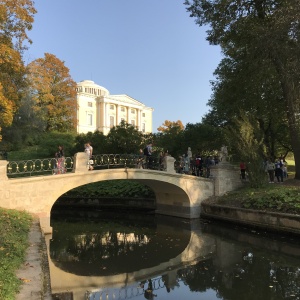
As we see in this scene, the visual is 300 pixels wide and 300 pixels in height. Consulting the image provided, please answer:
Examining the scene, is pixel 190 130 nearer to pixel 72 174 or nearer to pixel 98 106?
pixel 72 174

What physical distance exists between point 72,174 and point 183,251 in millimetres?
5594

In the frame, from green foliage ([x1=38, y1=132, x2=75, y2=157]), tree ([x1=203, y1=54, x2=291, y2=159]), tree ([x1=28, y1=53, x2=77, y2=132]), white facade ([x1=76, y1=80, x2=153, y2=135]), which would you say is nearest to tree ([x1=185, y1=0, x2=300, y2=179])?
tree ([x1=203, y1=54, x2=291, y2=159])

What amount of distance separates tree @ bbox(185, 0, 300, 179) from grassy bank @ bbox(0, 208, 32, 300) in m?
12.6

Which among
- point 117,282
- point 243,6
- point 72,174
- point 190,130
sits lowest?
point 117,282

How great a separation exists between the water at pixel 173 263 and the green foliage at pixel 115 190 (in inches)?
243

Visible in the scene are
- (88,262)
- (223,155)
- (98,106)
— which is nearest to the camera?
(88,262)

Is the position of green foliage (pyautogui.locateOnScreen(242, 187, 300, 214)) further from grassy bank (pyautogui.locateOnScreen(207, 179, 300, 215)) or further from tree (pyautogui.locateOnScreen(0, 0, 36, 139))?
tree (pyautogui.locateOnScreen(0, 0, 36, 139))

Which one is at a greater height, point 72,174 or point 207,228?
point 72,174

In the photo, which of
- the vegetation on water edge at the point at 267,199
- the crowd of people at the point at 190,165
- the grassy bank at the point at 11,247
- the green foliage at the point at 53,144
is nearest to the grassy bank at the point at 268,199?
the vegetation on water edge at the point at 267,199

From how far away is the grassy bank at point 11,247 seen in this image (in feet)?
16.8

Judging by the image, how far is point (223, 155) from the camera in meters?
Answer: 19.1

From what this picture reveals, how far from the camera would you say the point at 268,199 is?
1505cm

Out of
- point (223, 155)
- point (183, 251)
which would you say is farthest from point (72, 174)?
point (223, 155)

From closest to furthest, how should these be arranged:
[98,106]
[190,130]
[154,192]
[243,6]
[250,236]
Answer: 1. [250,236]
2. [243,6]
3. [154,192]
4. [190,130]
5. [98,106]
